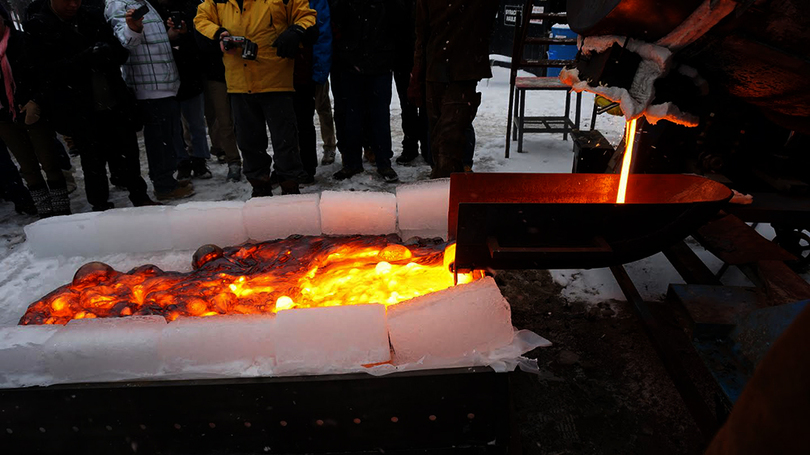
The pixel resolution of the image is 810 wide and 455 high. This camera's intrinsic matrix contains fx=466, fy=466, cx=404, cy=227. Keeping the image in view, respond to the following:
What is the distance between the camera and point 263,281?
2.43 metres

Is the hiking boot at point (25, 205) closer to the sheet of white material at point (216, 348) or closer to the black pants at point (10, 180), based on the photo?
the black pants at point (10, 180)

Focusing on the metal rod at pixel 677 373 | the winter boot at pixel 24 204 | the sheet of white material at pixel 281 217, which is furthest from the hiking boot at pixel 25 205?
the metal rod at pixel 677 373

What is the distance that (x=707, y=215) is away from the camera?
6.25ft

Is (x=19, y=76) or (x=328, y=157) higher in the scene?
(x=19, y=76)

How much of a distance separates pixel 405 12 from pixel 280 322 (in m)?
3.94

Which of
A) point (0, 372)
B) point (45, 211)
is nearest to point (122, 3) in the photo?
point (45, 211)

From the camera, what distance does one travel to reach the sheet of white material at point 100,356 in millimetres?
1807

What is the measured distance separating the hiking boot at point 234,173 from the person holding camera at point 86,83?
1.16 m

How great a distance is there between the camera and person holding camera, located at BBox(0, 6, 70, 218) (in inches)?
158

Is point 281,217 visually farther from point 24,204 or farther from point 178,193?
point 24,204

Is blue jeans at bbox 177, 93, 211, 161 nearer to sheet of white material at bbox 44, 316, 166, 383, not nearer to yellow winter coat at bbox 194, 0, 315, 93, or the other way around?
yellow winter coat at bbox 194, 0, 315, 93

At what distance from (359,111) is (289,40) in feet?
4.49

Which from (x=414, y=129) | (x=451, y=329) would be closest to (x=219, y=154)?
(x=414, y=129)

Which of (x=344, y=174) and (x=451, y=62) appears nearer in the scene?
(x=451, y=62)
